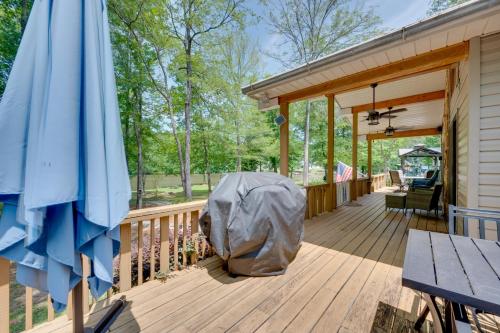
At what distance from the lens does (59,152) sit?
101 centimetres

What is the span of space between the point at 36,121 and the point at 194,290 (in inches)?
78.4

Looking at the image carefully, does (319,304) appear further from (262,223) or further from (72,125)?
(72,125)

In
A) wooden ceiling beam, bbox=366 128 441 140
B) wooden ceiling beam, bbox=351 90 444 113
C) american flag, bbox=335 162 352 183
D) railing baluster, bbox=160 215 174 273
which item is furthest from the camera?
wooden ceiling beam, bbox=366 128 441 140

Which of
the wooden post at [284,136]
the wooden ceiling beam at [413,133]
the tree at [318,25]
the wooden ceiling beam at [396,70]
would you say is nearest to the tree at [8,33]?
the wooden post at [284,136]

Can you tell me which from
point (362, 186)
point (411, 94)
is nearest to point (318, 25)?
point (411, 94)

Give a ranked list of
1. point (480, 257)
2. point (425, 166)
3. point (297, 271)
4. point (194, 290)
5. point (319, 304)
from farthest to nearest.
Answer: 1. point (425, 166)
2. point (297, 271)
3. point (194, 290)
4. point (319, 304)
5. point (480, 257)

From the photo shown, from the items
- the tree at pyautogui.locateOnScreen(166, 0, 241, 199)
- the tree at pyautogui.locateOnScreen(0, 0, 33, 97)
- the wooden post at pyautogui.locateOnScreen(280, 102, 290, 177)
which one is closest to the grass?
the tree at pyautogui.locateOnScreen(166, 0, 241, 199)

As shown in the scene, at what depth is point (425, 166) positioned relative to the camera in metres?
31.0

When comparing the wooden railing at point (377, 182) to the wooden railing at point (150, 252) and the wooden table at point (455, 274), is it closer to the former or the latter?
the wooden table at point (455, 274)

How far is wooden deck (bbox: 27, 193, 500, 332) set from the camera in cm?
180

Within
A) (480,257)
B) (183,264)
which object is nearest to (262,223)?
(183,264)

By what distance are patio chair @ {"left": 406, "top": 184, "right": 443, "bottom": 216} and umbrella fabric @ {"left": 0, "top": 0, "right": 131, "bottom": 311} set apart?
6342mm

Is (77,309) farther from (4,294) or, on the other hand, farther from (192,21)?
(192,21)

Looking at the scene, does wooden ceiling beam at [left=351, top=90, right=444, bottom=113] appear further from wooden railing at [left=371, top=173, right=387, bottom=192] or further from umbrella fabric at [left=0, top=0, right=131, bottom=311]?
umbrella fabric at [left=0, top=0, right=131, bottom=311]
